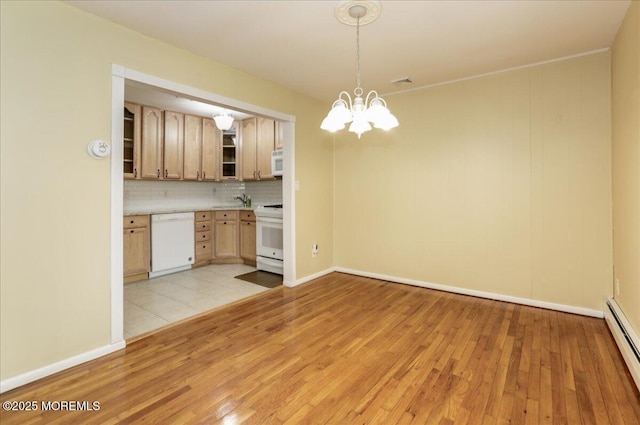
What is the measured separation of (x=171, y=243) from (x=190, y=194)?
3.85 ft

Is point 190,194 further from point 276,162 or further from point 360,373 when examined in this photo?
point 360,373

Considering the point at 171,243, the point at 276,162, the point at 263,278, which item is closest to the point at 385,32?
the point at 276,162

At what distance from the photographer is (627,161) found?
2291 mm

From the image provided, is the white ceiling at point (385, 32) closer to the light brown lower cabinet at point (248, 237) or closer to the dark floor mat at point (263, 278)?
the light brown lower cabinet at point (248, 237)

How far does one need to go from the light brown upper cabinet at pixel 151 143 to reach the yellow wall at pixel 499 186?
2910 mm

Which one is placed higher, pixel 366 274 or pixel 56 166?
pixel 56 166

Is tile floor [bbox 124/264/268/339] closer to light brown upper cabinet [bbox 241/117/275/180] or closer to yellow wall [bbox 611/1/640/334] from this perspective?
light brown upper cabinet [bbox 241/117/275/180]

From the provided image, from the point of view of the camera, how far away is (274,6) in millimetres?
2182

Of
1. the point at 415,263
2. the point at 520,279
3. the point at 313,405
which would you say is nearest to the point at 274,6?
the point at 313,405

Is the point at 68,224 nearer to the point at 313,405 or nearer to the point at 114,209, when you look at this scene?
the point at 114,209

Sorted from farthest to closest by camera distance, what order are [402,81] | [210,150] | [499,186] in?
[210,150] → [402,81] → [499,186]

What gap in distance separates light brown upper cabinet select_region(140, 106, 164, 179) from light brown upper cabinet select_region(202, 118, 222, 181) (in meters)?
0.69

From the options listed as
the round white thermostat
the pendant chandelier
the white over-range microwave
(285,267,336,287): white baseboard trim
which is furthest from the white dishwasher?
the pendant chandelier

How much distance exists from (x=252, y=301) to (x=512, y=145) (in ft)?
10.9
